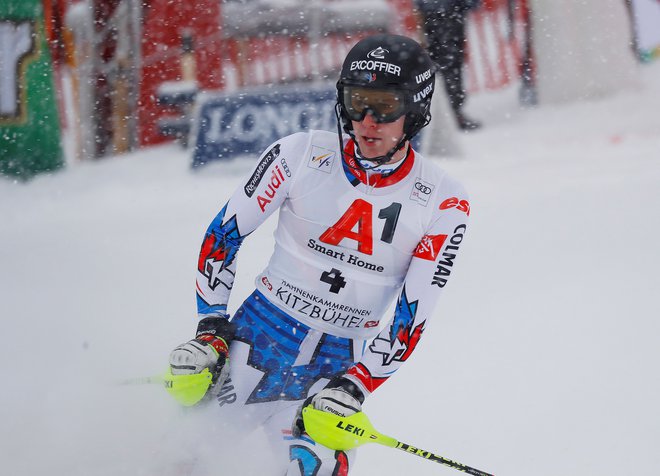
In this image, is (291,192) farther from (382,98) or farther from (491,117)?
(491,117)

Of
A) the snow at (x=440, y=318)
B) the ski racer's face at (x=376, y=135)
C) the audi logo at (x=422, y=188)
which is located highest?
the ski racer's face at (x=376, y=135)

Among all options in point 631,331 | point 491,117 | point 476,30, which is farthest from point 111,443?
point 476,30

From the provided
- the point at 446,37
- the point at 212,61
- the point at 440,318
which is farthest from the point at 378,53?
the point at 446,37

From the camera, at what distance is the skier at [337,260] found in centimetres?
335

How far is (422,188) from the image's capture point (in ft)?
11.7

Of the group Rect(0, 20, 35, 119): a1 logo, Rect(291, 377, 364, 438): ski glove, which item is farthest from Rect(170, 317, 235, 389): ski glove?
Rect(0, 20, 35, 119): a1 logo

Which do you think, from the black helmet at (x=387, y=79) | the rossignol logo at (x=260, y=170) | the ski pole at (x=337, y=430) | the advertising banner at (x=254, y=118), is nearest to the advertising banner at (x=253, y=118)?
the advertising banner at (x=254, y=118)

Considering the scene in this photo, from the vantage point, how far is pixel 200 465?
3480 millimetres

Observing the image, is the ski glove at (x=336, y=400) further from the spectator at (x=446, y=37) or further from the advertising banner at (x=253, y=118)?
the spectator at (x=446, y=37)

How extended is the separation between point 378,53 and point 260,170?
27.4 inches

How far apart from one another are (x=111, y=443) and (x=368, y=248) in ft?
5.75

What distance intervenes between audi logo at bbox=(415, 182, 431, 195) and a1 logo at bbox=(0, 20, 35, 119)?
699 cm

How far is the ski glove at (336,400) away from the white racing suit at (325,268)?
0.19 ft

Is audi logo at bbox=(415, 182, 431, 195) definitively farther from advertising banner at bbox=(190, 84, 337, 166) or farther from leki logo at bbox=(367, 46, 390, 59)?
advertising banner at bbox=(190, 84, 337, 166)
